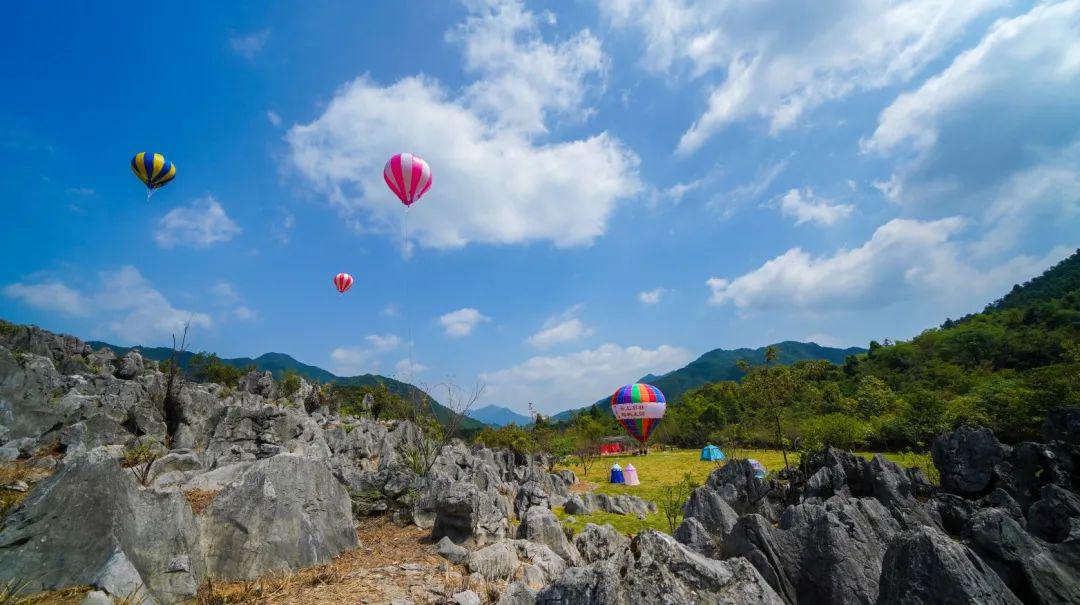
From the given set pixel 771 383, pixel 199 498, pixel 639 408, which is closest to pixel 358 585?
A: pixel 199 498

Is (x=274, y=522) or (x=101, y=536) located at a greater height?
(x=101, y=536)

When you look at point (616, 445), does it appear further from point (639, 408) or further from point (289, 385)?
point (289, 385)

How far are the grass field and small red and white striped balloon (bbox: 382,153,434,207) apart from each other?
16855 mm

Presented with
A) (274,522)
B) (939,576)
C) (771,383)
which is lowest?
(939,576)

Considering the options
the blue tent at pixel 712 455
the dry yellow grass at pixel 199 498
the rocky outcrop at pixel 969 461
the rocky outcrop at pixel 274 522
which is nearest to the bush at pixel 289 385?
the blue tent at pixel 712 455

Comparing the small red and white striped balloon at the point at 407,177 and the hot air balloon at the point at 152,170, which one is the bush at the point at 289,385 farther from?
the small red and white striped balloon at the point at 407,177

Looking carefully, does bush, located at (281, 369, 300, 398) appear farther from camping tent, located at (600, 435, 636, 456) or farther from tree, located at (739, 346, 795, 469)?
tree, located at (739, 346, 795, 469)

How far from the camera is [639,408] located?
49.3 metres

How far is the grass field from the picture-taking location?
65.3 ft

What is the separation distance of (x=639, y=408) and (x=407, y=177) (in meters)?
37.0

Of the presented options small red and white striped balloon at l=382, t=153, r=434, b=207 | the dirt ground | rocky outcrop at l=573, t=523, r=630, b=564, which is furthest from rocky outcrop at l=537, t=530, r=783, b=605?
small red and white striped balloon at l=382, t=153, r=434, b=207

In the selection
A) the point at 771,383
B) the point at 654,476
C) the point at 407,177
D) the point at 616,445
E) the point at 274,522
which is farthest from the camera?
the point at 616,445

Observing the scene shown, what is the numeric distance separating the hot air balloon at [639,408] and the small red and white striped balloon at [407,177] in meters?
35.5

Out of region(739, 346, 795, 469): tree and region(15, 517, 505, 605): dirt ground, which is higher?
region(739, 346, 795, 469): tree
